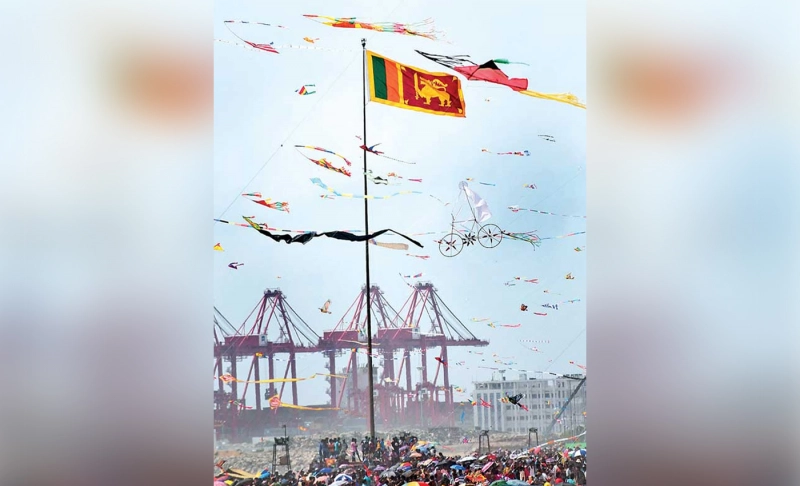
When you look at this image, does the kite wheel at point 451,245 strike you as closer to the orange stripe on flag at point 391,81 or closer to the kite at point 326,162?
the kite at point 326,162

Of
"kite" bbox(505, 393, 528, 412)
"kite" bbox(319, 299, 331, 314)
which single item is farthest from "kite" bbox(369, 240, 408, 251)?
"kite" bbox(505, 393, 528, 412)

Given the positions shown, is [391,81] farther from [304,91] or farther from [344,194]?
[344,194]

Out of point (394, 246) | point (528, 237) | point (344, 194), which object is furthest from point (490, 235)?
point (344, 194)
